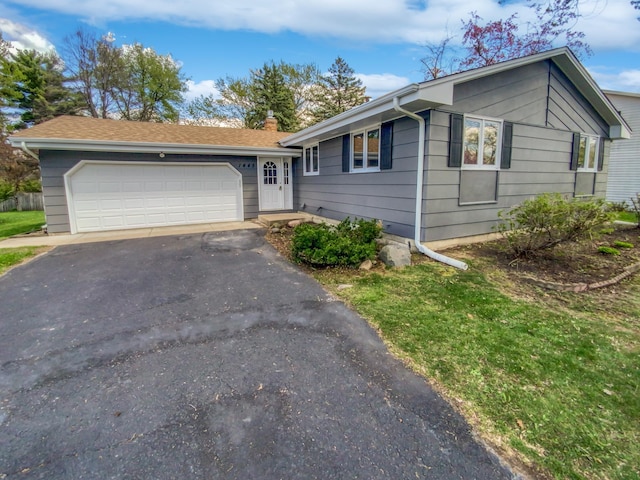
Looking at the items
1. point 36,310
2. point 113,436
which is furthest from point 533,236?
point 36,310

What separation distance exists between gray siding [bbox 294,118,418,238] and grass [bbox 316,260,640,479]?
2102mm

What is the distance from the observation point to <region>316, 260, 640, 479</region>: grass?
1.85m

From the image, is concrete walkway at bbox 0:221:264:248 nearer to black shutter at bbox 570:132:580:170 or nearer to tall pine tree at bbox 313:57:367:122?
black shutter at bbox 570:132:580:170

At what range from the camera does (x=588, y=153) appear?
8516 mm

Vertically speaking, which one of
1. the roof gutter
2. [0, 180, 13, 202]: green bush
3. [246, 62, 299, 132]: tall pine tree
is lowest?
[0, 180, 13, 202]: green bush

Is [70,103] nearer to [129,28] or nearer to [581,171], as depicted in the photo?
[129,28]

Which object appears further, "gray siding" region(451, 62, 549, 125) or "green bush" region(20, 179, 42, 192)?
"green bush" region(20, 179, 42, 192)

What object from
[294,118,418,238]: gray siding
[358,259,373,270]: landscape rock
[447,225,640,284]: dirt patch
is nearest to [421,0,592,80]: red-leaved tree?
[294,118,418,238]: gray siding

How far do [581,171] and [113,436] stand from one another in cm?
1102

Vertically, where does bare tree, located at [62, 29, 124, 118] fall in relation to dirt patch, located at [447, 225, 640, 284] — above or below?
above

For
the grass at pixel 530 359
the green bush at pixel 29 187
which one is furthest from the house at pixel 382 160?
the green bush at pixel 29 187

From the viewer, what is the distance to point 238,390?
235 cm

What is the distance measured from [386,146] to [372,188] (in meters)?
1.06

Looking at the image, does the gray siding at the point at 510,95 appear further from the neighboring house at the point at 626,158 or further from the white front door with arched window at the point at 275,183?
the neighboring house at the point at 626,158
